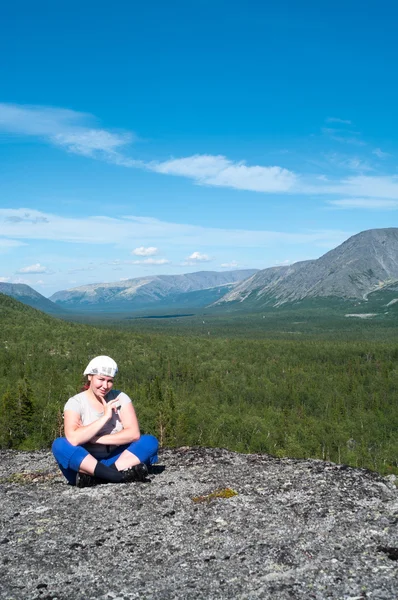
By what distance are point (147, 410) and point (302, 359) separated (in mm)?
78099

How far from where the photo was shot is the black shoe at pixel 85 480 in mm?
11406

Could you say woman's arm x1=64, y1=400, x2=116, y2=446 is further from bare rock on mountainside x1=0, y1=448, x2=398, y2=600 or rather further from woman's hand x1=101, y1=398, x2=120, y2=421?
bare rock on mountainside x1=0, y1=448, x2=398, y2=600

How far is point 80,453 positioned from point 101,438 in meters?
0.60

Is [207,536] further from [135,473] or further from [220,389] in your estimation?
[220,389]

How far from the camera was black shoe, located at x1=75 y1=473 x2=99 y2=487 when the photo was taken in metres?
11.4

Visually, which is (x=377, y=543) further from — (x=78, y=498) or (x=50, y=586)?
(x=78, y=498)

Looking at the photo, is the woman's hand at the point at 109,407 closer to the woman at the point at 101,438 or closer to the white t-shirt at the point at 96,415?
the woman at the point at 101,438

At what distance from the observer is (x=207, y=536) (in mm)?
8852

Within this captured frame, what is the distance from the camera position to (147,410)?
2672 inches

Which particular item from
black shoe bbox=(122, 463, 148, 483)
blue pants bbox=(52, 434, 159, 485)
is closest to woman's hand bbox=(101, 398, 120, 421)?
blue pants bbox=(52, 434, 159, 485)

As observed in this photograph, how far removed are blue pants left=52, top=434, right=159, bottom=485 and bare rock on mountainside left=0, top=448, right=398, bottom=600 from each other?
0.57 metres

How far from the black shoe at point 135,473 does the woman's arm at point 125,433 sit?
2.37ft

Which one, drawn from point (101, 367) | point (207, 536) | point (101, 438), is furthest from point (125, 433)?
point (207, 536)

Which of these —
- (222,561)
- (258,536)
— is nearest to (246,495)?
(258,536)
